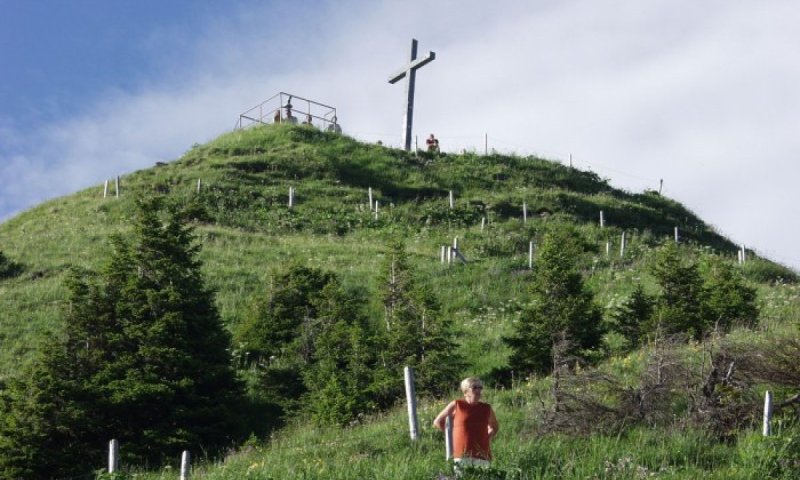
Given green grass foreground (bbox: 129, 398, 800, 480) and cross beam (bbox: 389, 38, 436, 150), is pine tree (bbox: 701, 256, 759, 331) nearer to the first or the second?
green grass foreground (bbox: 129, 398, 800, 480)

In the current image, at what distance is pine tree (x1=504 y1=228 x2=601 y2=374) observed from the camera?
17953mm

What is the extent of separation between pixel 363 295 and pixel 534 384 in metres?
11.9

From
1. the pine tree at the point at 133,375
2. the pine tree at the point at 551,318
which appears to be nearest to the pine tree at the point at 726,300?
the pine tree at the point at 551,318

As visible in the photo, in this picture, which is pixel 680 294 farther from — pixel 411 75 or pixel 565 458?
pixel 411 75

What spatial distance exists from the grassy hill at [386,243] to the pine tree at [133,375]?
76.5 inches

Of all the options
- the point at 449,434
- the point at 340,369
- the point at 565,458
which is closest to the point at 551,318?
the point at 340,369

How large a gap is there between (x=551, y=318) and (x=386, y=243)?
9947mm

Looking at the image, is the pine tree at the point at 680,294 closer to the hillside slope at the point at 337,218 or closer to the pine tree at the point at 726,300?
the pine tree at the point at 726,300

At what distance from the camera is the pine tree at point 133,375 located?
52.6ft

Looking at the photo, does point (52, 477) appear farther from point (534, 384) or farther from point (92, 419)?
point (534, 384)

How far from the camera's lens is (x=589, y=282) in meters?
28.8

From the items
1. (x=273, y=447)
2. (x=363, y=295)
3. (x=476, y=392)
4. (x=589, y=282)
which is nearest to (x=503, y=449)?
(x=476, y=392)

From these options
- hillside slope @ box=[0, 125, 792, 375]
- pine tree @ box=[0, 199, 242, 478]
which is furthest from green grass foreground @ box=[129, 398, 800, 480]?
hillside slope @ box=[0, 125, 792, 375]

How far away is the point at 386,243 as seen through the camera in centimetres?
2742
